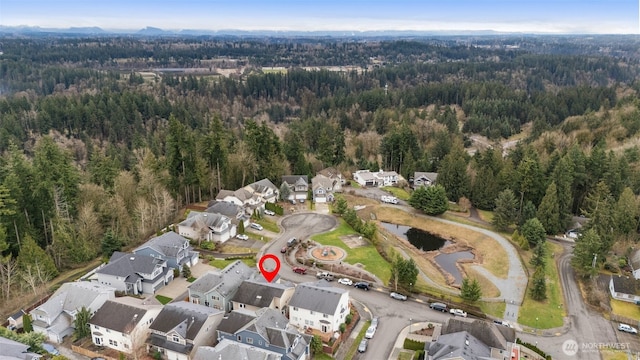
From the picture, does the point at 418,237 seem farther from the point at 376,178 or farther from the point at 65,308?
the point at 65,308

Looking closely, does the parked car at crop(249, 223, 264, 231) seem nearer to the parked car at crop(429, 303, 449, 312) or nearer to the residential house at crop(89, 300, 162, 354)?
the residential house at crop(89, 300, 162, 354)

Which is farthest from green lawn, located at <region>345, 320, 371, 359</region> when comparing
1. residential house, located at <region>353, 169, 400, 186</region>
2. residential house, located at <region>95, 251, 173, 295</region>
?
residential house, located at <region>353, 169, 400, 186</region>

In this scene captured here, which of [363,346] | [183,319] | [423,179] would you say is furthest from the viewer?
[423,179]

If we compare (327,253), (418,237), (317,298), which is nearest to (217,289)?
(317,298)

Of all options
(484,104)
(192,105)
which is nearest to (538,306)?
(484,104)

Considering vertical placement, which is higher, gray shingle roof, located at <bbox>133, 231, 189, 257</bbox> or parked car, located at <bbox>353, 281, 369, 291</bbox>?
gray shingle roof, located at <bbox>133, 231, 189, 257</bbox>

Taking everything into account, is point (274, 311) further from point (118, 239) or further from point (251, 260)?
point (118, 239)

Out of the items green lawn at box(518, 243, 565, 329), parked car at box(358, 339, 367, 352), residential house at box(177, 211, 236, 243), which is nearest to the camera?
parked car at box(358, 339, 367, 352)
